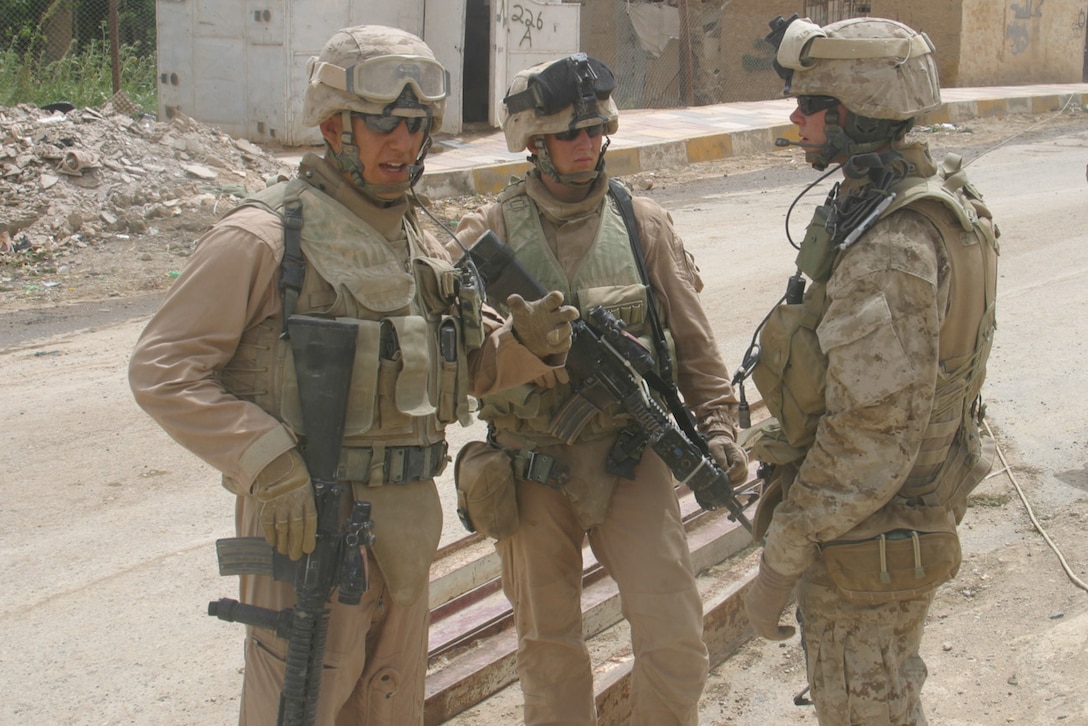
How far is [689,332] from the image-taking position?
10.9 ft

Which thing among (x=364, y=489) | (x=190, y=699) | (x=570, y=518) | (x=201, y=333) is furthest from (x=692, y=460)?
(x=190, y=699)

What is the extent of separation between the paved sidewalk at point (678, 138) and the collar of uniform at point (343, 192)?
8.28 metres

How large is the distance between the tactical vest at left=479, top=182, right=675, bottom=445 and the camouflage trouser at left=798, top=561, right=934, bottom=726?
0.79 meters

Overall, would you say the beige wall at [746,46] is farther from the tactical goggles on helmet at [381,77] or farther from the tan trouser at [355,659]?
the tan trouser at [355,659]

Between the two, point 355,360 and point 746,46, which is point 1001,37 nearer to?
point 746,46

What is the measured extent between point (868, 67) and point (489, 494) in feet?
4.84

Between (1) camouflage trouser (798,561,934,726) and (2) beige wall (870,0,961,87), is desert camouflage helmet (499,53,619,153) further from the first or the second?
(2) beige wall (870,0,961,87)

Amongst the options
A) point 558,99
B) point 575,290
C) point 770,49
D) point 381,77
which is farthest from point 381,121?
point 770,49

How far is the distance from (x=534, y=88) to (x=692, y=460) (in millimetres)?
1140

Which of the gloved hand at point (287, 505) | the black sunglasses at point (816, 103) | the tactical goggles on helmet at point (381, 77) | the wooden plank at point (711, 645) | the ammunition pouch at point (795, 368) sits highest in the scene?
the tactical goggles on helmet at point (381, 77)

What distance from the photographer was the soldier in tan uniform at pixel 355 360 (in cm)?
239

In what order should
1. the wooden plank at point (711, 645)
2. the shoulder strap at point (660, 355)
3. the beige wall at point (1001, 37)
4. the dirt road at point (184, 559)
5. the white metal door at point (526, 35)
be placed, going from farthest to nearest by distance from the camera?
the beige wall at point (1001, 37), the white metal door at point (526, 35), the dirt road at point (184, 559), the wooden plank at point (711, 645), the shoulder strap at point (660, 355)

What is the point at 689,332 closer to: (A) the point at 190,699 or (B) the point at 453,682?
(B) the point at 453,682

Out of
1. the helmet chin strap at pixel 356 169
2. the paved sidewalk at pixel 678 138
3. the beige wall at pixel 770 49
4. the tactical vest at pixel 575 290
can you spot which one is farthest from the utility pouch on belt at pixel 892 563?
the beige wall at pixel 770 49
